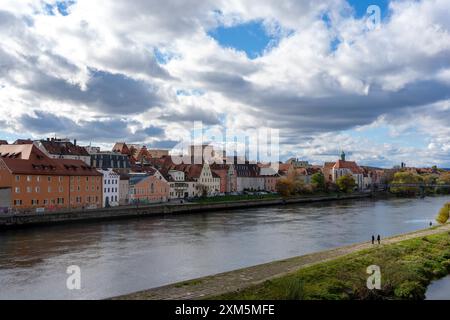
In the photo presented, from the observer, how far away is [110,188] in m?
52.0

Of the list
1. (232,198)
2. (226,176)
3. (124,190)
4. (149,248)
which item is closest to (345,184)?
(226,176)

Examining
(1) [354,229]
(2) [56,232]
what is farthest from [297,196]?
(2) [56,232]

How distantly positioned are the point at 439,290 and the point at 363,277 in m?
3.15

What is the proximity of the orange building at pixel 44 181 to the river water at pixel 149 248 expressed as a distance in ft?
17.1

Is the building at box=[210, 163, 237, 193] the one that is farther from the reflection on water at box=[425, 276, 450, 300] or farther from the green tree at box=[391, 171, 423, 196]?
the reflection on water at box=[425, 276, 450, 300]

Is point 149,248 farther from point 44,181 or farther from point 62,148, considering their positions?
point 62,148

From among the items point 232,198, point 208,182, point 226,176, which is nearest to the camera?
point 232,198

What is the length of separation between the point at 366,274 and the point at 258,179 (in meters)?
74.6

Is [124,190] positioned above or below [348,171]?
below

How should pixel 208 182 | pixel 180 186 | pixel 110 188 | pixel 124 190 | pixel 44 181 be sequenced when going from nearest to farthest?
pixel 44 181
pixel 110 188
pixel 124 190
pixel 180 186
pixel 208 182

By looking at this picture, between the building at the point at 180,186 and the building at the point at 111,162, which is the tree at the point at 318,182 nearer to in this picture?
the building at the point at 180,186

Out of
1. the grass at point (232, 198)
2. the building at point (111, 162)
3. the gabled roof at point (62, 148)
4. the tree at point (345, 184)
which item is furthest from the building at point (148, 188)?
the tree at point (345, 184)

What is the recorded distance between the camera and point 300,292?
1348cm
